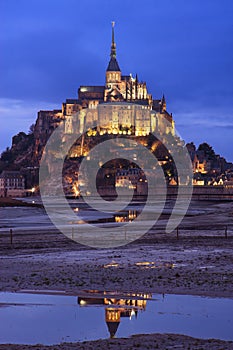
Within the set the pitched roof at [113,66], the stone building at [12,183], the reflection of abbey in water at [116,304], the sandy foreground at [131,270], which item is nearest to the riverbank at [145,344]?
the sandy foreground at [131,270]

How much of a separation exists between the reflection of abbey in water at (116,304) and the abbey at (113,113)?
15701 centimetres

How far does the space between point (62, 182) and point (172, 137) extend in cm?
3712

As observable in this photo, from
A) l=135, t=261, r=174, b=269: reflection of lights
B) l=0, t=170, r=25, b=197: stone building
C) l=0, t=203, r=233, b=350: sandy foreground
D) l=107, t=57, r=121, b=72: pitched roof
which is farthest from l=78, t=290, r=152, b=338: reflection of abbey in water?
l=107, t=57, r=121, b=72: pitched roof

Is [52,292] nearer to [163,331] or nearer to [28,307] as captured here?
[28,307]

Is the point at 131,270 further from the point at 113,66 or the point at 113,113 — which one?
the point at 113,66

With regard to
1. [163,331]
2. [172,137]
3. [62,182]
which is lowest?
[163,331]

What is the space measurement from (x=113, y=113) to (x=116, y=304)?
15925 centimetres

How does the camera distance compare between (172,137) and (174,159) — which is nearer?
(174,159)

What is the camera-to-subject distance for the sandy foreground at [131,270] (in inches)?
428

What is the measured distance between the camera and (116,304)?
13.9 m

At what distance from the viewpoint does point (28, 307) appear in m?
13.7

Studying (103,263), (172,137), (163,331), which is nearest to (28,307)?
(163,331)

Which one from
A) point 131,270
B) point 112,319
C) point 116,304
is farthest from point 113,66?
point 112,319

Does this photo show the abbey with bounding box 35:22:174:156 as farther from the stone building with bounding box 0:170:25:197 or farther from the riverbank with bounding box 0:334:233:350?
the riverbank with bounding box 0:334:233:350
